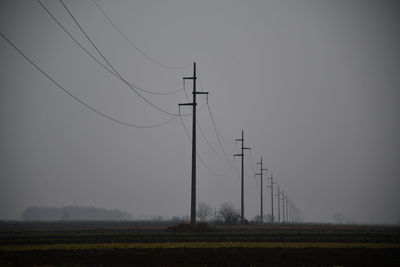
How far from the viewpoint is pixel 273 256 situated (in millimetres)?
19734

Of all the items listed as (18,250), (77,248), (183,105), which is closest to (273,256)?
(77,248)

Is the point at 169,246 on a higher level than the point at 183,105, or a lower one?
lower

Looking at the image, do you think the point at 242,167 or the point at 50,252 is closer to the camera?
the point at 50,252

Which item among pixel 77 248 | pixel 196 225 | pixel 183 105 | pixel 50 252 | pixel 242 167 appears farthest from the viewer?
pixel 242 167

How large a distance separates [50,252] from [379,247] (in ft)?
56.7

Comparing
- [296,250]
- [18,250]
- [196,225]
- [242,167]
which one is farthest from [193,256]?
[242,167]

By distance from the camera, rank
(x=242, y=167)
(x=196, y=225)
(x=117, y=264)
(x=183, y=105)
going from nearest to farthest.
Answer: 1. (x=117, y=264)
2. (x=196, y=225)
3. (x=183, y=105)
4. (x=242, y=167)

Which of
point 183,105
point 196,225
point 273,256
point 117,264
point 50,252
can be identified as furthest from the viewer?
point 183,105

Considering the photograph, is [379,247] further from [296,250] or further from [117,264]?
[117,264]

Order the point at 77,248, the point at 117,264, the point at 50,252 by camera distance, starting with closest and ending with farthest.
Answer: the point at 117,264 < the point at 50,252 < the point at 77,248

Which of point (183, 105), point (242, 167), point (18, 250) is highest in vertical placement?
point (183, 105)

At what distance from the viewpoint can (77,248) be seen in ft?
75.6

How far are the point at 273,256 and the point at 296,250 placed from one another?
2504 mm

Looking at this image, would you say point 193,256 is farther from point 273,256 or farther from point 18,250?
point 18,250
